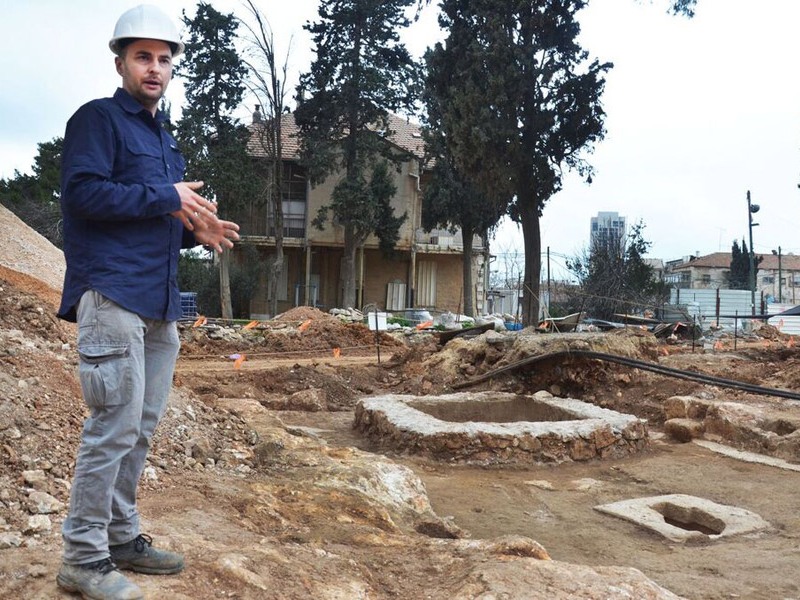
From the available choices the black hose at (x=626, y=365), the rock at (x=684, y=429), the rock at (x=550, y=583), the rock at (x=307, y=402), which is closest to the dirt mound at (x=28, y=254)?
the rock at (x=307, y=402)

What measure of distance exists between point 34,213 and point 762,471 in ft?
81.5

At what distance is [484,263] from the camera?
32.7m

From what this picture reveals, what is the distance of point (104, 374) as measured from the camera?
231 centimetres

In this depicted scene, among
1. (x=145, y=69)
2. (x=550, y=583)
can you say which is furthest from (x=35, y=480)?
(x=550, y=583)

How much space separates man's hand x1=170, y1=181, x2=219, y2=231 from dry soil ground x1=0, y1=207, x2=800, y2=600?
1.20 m

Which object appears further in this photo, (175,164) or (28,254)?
(28,254)

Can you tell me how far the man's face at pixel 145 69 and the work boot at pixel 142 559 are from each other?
1.51 metres

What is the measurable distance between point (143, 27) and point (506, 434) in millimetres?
5274

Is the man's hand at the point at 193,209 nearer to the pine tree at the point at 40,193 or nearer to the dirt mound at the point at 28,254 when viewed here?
the dirt mound at the point at 28,254

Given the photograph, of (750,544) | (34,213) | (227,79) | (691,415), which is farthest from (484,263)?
(750,544)

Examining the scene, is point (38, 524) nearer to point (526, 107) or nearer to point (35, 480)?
point (35, 480)

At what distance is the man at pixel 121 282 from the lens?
7.63 feet

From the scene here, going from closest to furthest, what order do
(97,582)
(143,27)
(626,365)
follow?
(97,582)
(143,27)
(626,365)

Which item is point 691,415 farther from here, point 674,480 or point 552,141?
point 552,141
